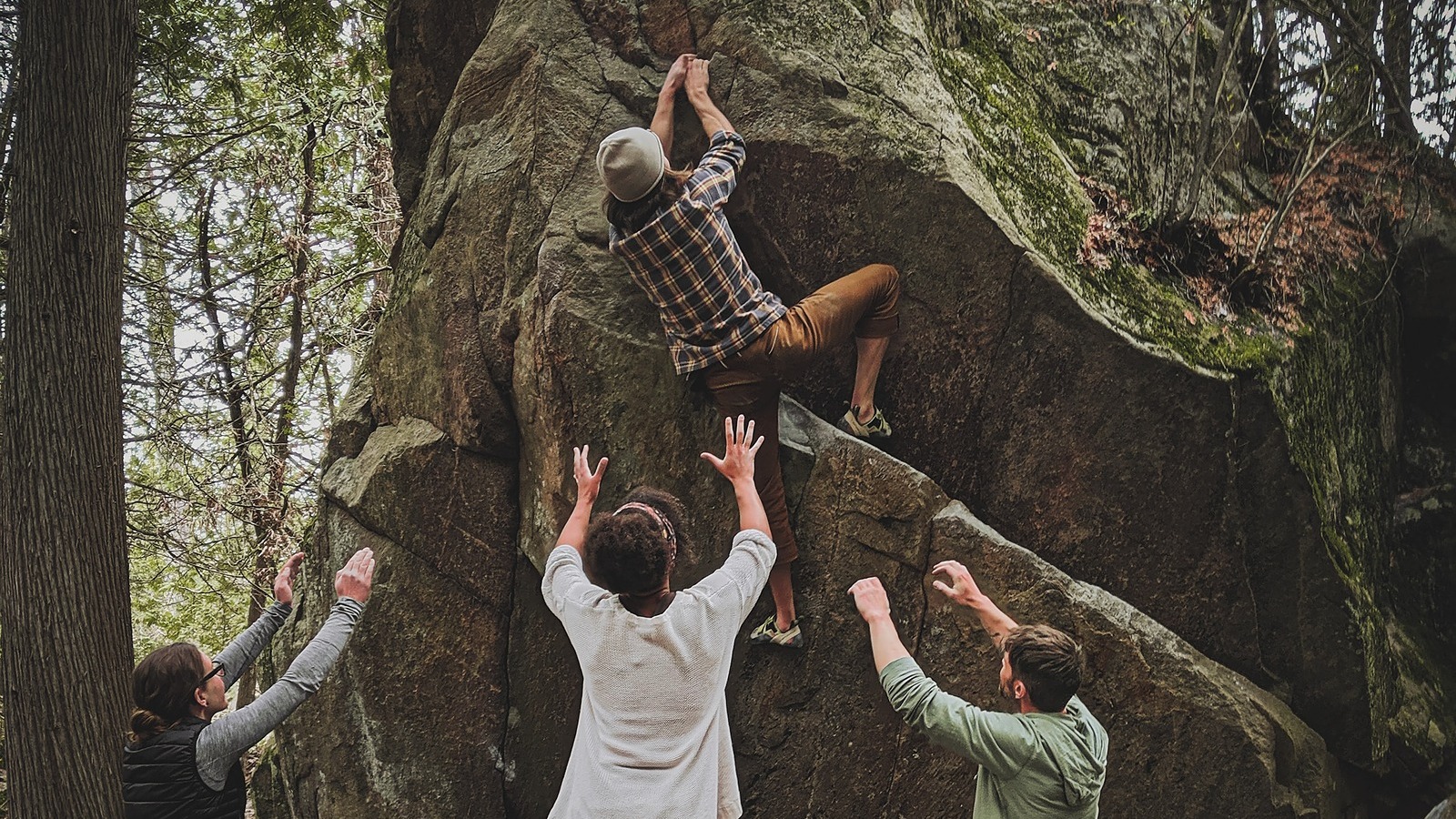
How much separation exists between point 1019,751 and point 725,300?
261 cm

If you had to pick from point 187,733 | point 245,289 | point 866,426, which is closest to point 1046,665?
point 866,426

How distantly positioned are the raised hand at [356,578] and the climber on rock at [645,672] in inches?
57.2

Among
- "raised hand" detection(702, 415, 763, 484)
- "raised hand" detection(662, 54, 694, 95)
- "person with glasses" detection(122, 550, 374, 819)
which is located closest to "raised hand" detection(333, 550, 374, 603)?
"person with glasses" detection(122, 550, 374, 819)

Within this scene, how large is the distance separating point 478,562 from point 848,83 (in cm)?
366

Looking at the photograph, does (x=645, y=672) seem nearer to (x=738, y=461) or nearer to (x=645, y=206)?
(x=738, y=461)

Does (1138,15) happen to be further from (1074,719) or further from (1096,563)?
(1074,719)

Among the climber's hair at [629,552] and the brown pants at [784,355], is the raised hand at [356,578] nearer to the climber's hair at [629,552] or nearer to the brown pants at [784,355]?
the climber's hair at [629,552]

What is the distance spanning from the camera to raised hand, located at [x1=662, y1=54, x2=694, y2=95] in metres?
5.69

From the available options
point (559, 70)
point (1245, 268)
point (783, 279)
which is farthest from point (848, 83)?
point (1245, 268)

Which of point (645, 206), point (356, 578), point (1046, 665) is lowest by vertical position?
point (1046, 665)

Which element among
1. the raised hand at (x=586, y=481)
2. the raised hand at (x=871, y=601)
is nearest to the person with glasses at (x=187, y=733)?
the raised hand at (x=586, y=481)

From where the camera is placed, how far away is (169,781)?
3.97 metres

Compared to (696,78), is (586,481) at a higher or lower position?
lower

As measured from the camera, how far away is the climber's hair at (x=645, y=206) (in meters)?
4.89
